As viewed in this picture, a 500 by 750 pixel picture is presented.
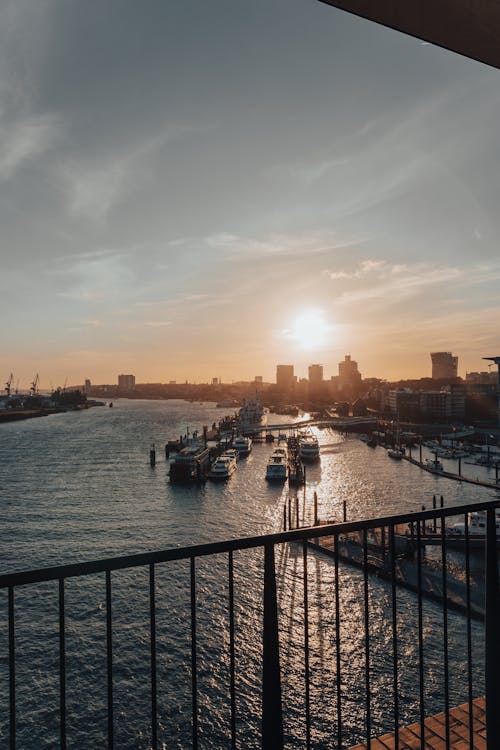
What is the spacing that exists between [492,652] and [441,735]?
74cm

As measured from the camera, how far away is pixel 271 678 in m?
2.01

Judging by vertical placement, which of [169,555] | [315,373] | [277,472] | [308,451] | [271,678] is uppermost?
[315,373]

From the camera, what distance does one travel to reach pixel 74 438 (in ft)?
215

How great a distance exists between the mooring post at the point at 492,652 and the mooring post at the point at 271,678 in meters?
1.11

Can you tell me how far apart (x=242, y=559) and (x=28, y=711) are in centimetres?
972

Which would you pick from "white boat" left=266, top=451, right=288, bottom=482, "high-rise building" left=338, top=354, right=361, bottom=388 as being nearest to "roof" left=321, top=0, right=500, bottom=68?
"white boat" left=266, top=451, right=288, bottom=482

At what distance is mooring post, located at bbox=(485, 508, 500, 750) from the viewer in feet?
7.86

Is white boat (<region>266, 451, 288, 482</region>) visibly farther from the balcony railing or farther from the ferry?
the balcony railing

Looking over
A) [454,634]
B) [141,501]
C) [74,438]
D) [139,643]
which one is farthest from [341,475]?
[74,438]

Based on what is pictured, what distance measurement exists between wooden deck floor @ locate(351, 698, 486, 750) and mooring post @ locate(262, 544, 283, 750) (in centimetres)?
90

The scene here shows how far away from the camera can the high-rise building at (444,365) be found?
168750mm

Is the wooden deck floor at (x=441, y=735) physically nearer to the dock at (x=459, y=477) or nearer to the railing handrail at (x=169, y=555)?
the railing handrail at (x=169, y=555)

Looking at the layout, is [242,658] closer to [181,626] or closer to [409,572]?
[181,626]

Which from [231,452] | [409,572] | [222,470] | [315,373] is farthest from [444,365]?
[409,572]
